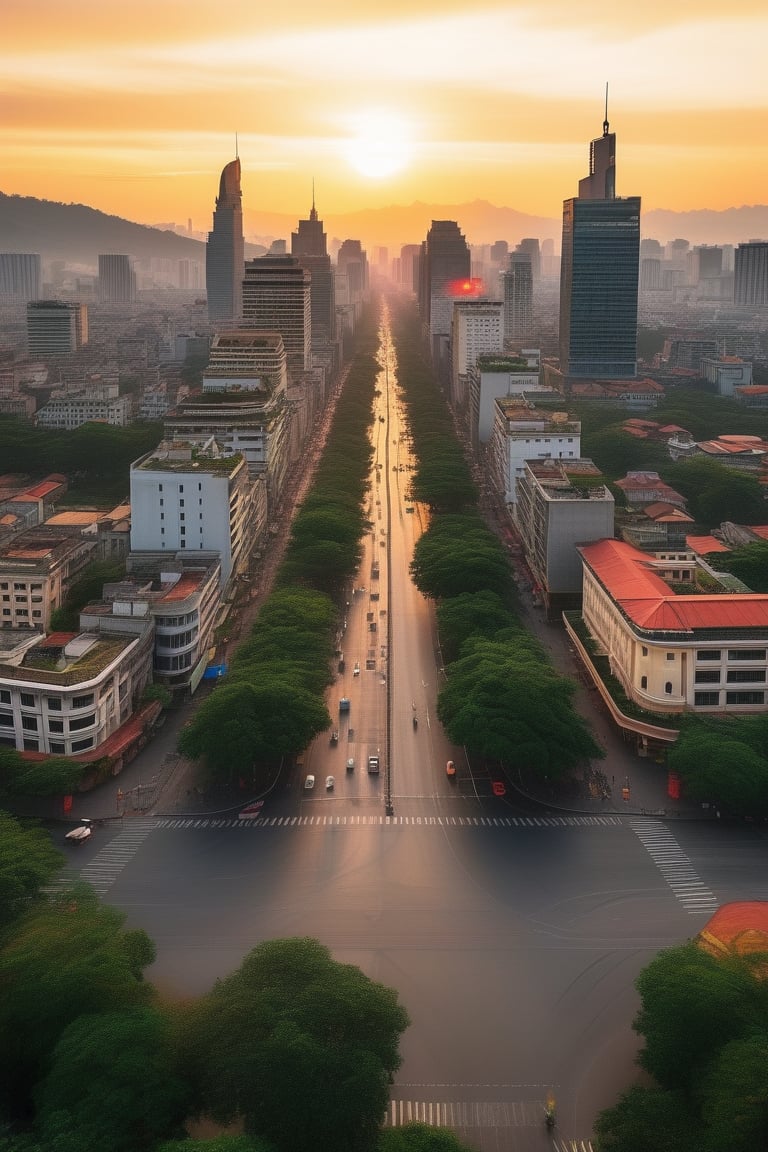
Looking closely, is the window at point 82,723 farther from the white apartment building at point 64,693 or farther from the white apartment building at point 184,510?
the white apartment building at point 184,510

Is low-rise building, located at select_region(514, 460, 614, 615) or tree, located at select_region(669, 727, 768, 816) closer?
tree, located at select_region(669, 727, 768, 816)

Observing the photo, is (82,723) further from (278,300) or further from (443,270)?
(443,270)

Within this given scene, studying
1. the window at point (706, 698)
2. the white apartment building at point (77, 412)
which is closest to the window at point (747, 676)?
the window at point (706, 698)

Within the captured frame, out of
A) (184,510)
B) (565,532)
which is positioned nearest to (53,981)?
(184,510)

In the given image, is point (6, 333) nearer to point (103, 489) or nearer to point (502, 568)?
point (103, 489)

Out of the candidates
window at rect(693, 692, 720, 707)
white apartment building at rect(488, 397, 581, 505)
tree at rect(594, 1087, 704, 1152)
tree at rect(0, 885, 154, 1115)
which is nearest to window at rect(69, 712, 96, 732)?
tree at rect(0, 885, 154, 1115)

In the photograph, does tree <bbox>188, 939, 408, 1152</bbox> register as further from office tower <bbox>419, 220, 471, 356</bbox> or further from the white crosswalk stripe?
office tower <bbox>419, 220, 471, 356</bbox>

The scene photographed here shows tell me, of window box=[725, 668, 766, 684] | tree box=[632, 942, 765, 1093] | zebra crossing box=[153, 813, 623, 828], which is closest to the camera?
tree box=[632, 942, 765, 1093]
